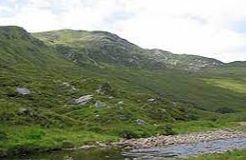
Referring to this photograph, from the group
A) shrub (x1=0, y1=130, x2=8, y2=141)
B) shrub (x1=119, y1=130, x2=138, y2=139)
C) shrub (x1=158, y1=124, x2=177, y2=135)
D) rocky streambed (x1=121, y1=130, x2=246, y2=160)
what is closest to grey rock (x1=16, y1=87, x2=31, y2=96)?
shrub (x1=119, y1=130, x2=138, y2=139)

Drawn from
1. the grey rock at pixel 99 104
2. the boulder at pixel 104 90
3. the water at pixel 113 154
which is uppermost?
the boulder at pixel 104 90

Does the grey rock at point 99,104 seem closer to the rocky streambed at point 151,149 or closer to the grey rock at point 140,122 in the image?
the grey rock at point 140,122

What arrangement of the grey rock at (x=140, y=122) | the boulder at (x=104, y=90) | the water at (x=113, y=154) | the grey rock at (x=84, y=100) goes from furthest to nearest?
the boulder at (x=104, y=90) < the grey rock at (x=84, y=100) < the grey rock at (x=140, y=122) < the water at (x=113, y=154)

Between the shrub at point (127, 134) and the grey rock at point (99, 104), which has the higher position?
the grey rock at point (99, 104)

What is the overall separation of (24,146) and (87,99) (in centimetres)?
6560

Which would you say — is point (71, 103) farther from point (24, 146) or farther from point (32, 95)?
point (24, 146)

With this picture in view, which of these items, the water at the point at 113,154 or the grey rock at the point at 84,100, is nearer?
the water at the point at 113,154

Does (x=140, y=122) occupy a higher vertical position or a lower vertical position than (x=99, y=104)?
lower

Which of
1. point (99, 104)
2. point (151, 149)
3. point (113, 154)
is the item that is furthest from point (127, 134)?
point (113, 154)

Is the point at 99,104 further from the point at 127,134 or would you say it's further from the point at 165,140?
the point at 165,140

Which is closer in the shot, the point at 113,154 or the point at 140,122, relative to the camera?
the point at 113,154

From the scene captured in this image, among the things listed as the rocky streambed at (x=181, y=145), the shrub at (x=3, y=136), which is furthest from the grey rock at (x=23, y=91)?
the shrub at (x=3, y=136)

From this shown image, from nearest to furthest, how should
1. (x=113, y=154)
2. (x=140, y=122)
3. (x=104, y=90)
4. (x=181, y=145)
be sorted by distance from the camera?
1. (x=113, y=154)
2. (x=181, y=145)
3. (x=140, y=122)
4. (x=104, y=90)

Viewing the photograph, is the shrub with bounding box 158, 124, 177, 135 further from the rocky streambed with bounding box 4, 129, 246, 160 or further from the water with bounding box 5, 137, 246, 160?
the water with bounding box 5, 137, 246, 160
